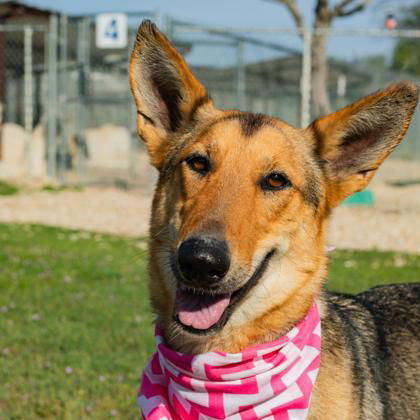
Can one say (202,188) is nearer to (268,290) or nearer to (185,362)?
(268,290)

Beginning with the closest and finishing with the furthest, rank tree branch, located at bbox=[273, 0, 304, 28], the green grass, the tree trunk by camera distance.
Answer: the green grass, the tree trunk, tree branch, located at bbox=[273, 0, 304, 28]

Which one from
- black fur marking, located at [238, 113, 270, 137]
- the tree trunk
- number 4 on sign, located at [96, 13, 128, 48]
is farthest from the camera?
the tree trunk

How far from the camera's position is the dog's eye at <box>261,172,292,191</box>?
3.63 metres

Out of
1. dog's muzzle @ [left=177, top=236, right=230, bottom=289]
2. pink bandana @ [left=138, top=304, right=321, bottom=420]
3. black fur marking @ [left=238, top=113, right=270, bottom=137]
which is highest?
black fur marking @ [left=238, top=113, right=270, bottom=137]

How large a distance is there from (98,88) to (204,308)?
1730 cm

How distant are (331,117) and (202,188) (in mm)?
854

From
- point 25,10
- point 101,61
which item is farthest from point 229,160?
point 25,10

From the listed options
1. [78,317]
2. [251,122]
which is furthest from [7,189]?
[251,122]

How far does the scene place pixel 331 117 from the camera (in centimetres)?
389

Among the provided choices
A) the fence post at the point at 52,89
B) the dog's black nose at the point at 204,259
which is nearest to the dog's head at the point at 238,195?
the dog's black nose at the point at 204,259

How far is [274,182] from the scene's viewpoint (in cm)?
365

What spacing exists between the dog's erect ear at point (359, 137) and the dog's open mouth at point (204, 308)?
2.96 feet

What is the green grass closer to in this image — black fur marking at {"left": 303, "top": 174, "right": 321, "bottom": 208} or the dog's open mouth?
the dog's open mouth

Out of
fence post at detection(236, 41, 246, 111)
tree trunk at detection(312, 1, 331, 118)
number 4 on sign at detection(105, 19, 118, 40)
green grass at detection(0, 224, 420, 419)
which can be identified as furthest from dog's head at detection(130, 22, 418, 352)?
tree trunk at detection(312, 1, 331, 118)
